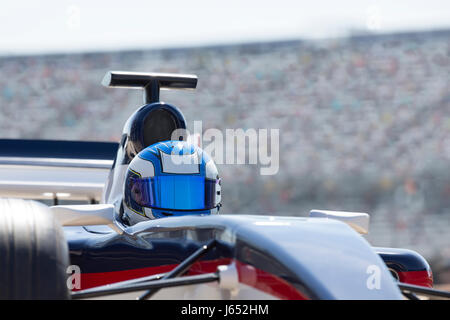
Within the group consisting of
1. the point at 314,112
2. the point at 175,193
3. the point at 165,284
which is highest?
the point at 314,112

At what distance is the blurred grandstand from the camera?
20.1ft

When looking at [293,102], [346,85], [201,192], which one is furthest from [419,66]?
[201,192]

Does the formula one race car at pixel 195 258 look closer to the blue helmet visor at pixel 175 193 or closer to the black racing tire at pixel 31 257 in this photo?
the black racing tire at pixel 31 257

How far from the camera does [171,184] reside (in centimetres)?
229

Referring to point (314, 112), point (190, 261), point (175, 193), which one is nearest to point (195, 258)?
point (190, 261)

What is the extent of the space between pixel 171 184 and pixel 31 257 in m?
0.89

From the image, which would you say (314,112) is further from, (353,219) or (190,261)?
(190,261)

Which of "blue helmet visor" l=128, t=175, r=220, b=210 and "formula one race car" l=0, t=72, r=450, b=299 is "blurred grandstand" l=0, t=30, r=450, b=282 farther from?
"formula one race car" l=0, t=72, r=450, b=299

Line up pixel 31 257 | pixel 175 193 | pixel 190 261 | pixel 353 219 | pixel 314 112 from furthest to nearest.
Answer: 1. pixel 314 112
2. pixel 175 193
3. pixel 353 219
4. pixel 190 261
5. pixel 31 257

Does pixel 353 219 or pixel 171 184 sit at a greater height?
pixel 171 184

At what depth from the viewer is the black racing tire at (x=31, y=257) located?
4.59 ft

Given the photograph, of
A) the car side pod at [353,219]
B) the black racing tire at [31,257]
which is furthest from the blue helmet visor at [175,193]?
the black racing tire at [31,257]

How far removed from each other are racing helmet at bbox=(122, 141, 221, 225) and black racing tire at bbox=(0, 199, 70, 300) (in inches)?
30.2

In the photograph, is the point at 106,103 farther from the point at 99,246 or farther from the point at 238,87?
the point at 99,246
